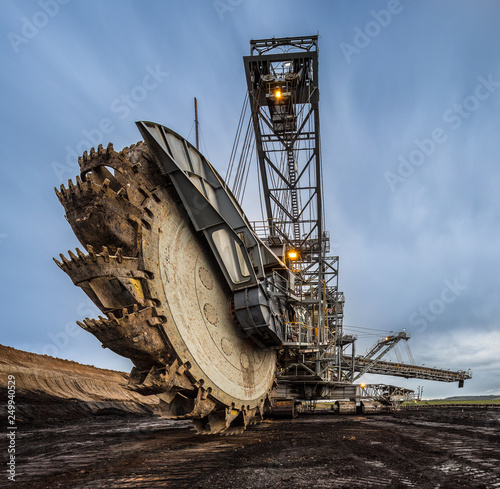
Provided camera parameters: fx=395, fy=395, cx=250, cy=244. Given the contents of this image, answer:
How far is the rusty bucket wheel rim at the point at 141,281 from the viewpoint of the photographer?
8141 mm

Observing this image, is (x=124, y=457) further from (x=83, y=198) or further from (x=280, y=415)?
(x=280, y=415)

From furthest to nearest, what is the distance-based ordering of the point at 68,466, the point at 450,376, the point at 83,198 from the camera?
the point at 450,376, the point at 83,198, the point at 68,466

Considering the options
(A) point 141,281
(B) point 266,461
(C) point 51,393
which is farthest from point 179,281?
(C) point 51,393

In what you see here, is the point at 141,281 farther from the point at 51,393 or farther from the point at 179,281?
the point at 51,393

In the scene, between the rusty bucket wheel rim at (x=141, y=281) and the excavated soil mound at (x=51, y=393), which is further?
the excavated soil mound at (x=51, y=393)

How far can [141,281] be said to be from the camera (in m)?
8.52

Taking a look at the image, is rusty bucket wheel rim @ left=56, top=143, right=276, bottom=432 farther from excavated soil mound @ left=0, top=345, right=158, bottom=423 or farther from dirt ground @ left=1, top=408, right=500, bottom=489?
excavated soil mound @ left=0, top=345, right=158, bottom=423

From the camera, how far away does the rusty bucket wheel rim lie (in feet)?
26.7

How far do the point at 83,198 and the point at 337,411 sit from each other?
1635cm

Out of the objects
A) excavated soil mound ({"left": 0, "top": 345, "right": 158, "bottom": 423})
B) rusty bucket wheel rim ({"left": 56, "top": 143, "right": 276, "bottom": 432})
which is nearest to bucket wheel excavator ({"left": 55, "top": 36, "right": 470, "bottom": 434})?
rusty bucket wheel rim ({"left": 56, "top": 143, "right": 276, "bottom": 432})

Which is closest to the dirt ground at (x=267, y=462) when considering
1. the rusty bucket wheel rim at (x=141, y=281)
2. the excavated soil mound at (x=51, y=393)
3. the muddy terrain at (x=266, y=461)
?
the muddy terrain at (x=266, y=461)

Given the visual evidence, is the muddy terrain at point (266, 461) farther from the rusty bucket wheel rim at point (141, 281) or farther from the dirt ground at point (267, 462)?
the rusty bucket wheel rim at point (141, 281)

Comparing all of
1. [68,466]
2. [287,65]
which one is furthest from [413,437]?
[287,65]

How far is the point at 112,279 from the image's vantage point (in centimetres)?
817
